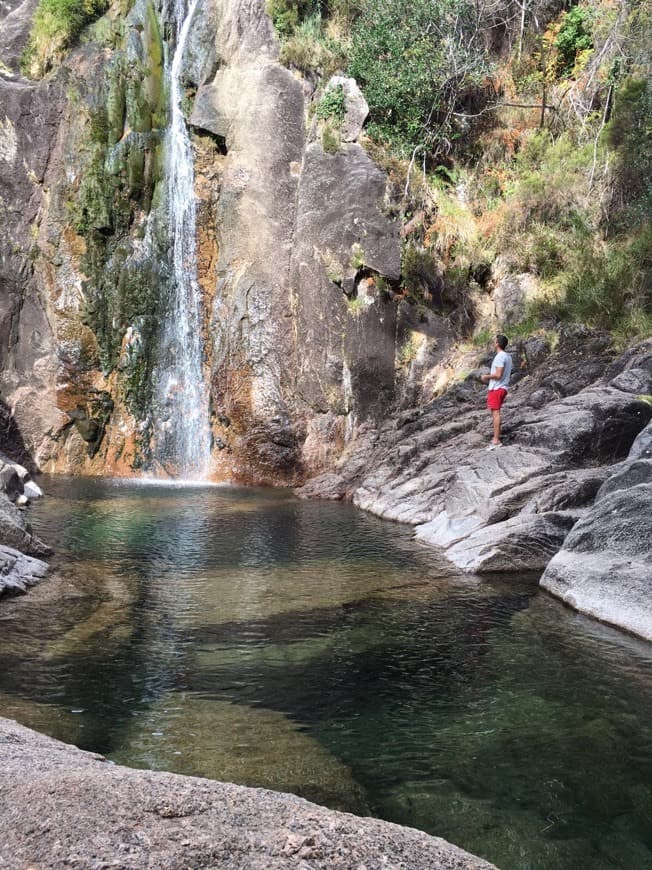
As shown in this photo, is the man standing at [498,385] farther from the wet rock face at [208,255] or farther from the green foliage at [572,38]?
the green foliage at [572,38]

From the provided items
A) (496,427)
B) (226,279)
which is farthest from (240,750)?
(226,279)

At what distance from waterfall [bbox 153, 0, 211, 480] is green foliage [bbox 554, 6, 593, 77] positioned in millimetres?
10578

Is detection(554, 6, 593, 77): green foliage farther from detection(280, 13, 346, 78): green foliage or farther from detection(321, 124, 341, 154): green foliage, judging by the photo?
detection(321, 124, 341, 154): green foliage

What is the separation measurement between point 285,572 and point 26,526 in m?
3.69

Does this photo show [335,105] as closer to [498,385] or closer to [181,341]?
[181,341]

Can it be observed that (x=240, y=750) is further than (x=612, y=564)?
No

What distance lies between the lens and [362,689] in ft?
18.7

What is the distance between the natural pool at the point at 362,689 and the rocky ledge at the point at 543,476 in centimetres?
58

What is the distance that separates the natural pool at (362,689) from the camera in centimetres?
411

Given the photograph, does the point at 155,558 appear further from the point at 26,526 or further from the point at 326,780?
the point at 326,780

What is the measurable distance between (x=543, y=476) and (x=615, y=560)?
11.1 ft

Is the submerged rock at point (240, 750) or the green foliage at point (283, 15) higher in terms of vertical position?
the green foliage at point (283, 15)

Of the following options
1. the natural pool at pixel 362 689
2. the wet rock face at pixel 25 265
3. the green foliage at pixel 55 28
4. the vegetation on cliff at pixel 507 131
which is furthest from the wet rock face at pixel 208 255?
the natural pool at pixel 362 689

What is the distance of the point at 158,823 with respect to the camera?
2.32 metres
